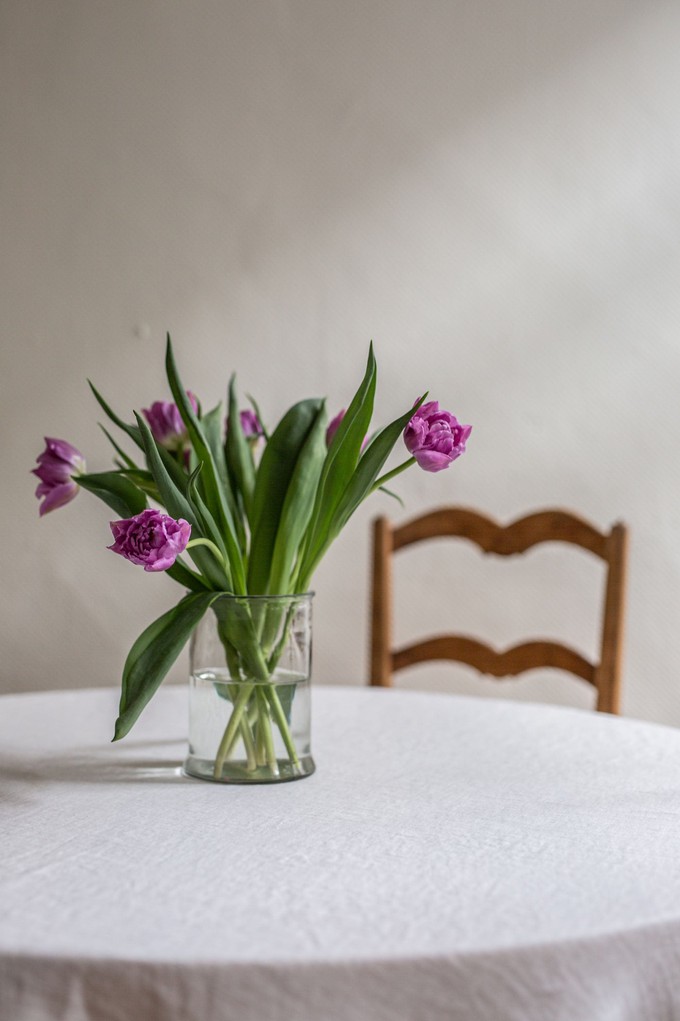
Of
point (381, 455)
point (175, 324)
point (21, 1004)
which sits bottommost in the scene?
point (21, 1004)

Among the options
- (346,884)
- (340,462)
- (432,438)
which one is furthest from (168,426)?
(346,884)

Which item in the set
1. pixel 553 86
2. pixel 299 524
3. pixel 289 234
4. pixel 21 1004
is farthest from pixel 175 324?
pixel 21 1004

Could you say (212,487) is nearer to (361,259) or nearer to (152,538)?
(152,538)

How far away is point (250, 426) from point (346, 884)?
1.73 ft

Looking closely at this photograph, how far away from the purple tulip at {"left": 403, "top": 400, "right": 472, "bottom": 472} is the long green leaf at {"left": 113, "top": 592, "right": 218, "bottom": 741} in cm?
21

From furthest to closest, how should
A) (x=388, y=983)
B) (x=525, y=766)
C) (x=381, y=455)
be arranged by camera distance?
(x=525, y=766) → (x=381, y=455) → (x=388, y=983)

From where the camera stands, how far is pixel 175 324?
6.87 feet

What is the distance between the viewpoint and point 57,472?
939 mm

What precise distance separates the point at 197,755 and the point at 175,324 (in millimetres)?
1344

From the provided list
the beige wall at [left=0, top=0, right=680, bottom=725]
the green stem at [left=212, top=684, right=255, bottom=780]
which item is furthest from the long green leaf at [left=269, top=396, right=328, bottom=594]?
the beige wall at [left=0, top=0, right=680, bottom=725]

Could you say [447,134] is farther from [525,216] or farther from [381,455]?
[381,455]

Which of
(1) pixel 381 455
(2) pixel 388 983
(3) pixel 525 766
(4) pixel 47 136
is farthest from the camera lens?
(4) pixel 47 136

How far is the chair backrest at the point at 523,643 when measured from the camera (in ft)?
4.97

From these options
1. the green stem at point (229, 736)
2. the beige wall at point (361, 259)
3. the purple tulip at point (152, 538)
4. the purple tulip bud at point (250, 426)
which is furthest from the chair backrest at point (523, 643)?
the purple tulip at point (152, 538)
